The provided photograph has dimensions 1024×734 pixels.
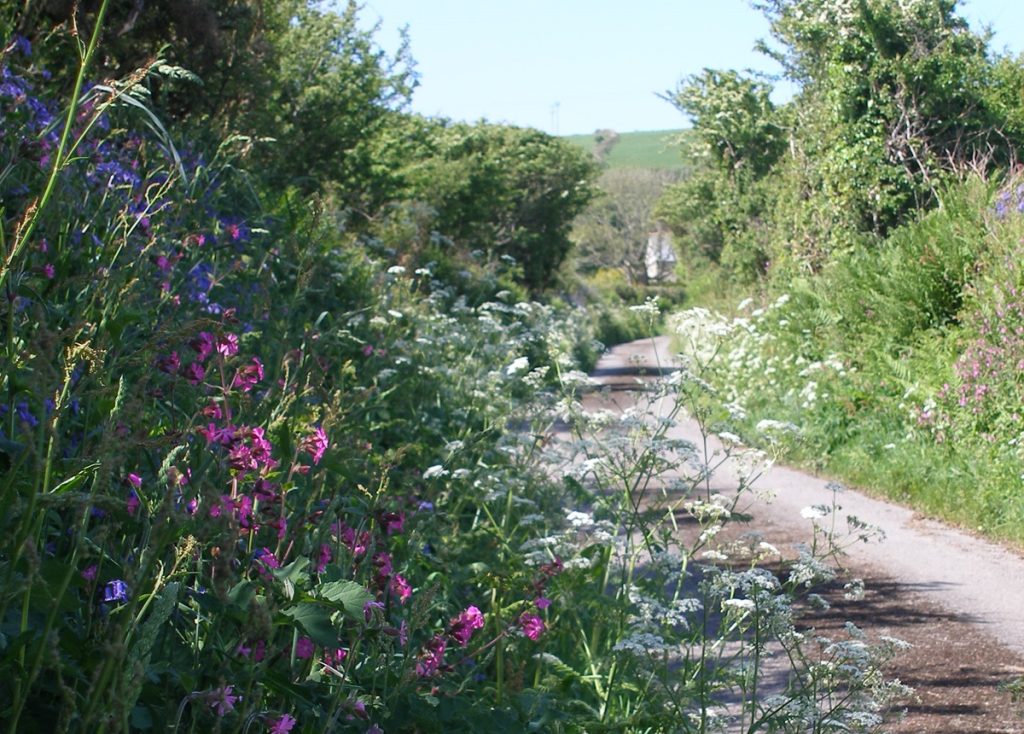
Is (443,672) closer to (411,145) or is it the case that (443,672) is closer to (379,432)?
(379,432)

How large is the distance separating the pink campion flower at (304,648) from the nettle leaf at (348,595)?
0.27 meters

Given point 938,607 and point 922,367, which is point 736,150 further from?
point 938,607

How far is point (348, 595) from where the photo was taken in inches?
84.0

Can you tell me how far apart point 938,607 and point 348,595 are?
16.7ft

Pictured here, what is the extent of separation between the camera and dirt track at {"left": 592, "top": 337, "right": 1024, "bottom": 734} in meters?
4.76

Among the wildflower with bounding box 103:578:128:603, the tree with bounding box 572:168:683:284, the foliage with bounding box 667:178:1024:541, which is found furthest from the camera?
the tree with bounding box 572:168:683:284

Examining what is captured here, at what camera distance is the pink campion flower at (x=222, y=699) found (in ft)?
5.74

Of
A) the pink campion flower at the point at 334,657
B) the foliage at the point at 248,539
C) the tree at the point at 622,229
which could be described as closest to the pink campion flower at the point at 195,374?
the foliage at the point at 248,539

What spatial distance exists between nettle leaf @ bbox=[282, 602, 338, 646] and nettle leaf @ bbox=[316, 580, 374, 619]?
0.03 meters

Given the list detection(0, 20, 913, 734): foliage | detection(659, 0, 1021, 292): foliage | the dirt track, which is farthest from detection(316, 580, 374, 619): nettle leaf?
detection(659, 0, 1021, 292): foliage

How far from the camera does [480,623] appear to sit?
2764 mm

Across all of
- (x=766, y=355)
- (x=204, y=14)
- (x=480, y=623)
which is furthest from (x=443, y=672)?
(x=766, y=355)

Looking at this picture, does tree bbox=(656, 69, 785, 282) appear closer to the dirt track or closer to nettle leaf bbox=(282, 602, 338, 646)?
the dirt track

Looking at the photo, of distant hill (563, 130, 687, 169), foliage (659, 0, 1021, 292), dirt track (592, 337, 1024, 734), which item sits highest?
distant hill (563, 130, 687, 169)
